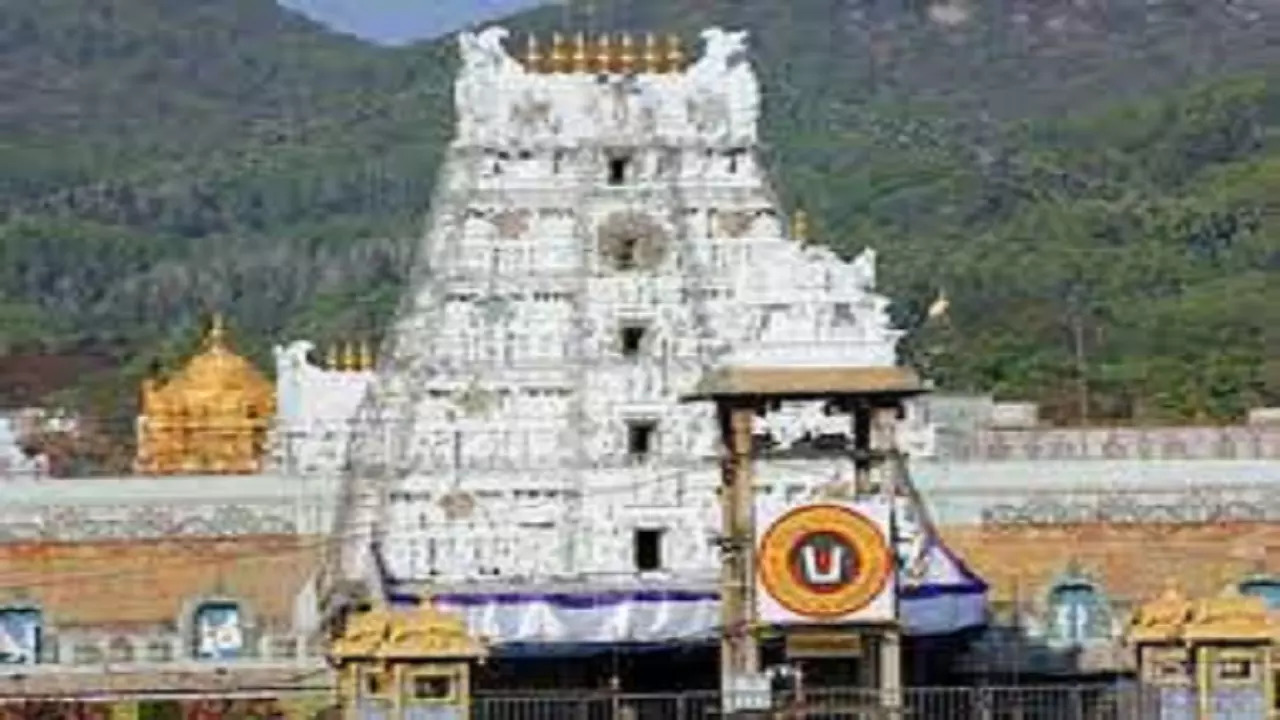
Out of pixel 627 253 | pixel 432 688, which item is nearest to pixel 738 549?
pixel 432 688

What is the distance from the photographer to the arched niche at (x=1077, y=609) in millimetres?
47875

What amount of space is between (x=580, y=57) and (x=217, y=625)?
7329mm

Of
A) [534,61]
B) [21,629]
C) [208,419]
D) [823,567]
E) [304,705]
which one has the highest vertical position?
[534,61]

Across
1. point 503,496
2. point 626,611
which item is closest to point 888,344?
point 626,611

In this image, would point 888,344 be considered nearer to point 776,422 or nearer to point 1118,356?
point 776,422

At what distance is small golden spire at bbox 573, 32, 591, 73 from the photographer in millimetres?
46094

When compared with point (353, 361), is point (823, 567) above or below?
below

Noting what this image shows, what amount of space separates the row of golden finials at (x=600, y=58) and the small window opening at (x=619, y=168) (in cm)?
89

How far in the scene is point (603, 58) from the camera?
46375 millimetres

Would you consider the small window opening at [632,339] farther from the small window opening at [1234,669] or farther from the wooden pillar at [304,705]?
the small window opening at [1234,669]

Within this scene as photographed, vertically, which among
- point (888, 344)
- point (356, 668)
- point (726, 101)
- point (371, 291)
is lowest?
point (356, 668)

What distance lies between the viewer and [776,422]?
43.4 metres

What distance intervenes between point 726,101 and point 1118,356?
67120 mm

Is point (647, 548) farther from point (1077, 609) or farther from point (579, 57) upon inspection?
point (1077, 609)
